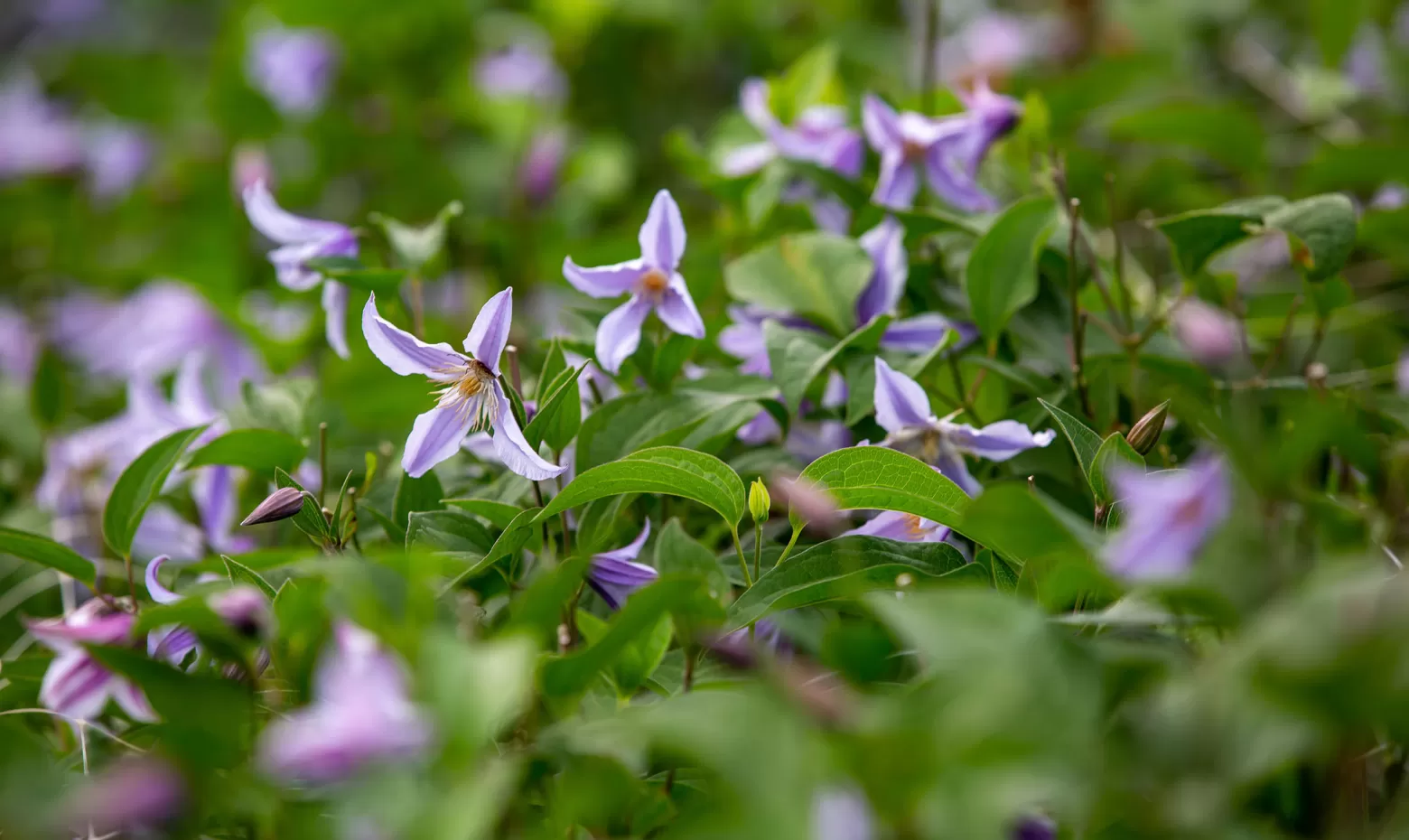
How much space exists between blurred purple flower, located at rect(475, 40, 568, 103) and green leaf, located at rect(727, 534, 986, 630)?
135 centimetres

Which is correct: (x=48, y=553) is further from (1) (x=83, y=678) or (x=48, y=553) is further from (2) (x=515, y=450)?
(2) (x=515, y=450)

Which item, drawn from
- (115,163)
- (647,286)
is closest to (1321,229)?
(647,286)

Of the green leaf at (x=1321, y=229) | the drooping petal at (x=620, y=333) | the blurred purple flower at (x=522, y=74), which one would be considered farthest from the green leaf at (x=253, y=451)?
the blurred purple flower at (x=522, y=74)

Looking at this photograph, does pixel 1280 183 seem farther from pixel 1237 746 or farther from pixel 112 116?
pixel 112 116

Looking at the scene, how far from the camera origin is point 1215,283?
918 millimetres

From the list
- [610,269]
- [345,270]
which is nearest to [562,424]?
[610,269]

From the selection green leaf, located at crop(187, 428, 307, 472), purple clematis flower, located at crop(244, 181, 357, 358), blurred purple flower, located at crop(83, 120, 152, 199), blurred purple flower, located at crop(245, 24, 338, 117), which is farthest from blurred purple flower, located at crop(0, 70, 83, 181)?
green leaf, located at crop(187, 428, 307, 472)

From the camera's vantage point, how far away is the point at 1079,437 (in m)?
0.67

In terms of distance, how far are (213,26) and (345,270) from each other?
305cm

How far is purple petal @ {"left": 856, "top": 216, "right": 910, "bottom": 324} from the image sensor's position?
875 millimetres

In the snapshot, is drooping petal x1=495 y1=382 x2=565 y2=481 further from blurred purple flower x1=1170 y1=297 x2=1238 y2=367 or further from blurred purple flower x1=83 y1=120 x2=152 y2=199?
blurred purple flower x1=83 y1=120 x2=152 y2=199

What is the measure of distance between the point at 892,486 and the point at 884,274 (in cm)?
28

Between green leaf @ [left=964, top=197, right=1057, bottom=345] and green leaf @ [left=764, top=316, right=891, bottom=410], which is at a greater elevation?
green leaf @ [left=964, top=197, right=1057, bottom=345]

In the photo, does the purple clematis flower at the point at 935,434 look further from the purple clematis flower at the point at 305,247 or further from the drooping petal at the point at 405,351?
the purple clematis flower at the point at 305,247
